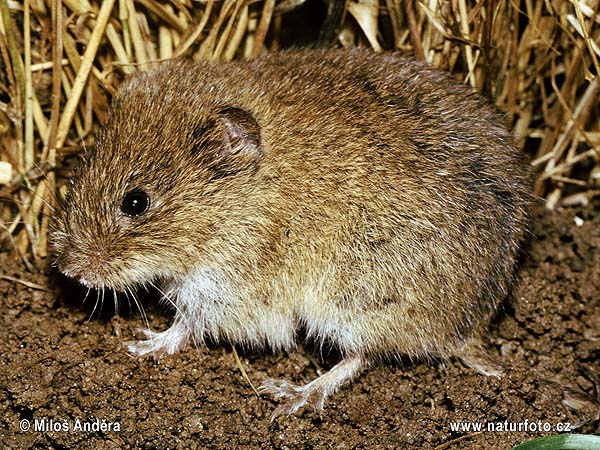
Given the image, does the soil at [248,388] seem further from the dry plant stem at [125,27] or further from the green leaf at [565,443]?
the dry plant stem at [125,27]

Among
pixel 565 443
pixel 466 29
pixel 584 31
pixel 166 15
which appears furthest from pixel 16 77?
pixel 565 443

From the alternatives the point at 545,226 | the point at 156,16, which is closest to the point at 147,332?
the point at 156,16

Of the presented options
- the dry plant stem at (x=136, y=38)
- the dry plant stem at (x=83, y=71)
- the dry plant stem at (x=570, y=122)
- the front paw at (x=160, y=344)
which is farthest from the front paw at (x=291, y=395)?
the dry plant stem at (x=570, y=122)

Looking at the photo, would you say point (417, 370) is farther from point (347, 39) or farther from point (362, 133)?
point (347, 39)

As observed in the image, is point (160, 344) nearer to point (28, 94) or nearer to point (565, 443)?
point (28, 94)

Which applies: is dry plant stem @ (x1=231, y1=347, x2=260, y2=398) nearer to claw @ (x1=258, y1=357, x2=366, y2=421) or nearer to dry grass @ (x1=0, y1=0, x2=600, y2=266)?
claw @ (x1=258, y1=357, x2=366, y2=421)

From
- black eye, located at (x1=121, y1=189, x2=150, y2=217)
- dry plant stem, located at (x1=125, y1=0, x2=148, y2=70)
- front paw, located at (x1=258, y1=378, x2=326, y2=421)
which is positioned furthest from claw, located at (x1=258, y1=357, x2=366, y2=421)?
dry plant stem, located at (x1=125, y1=0, x2=148, y2=70)
